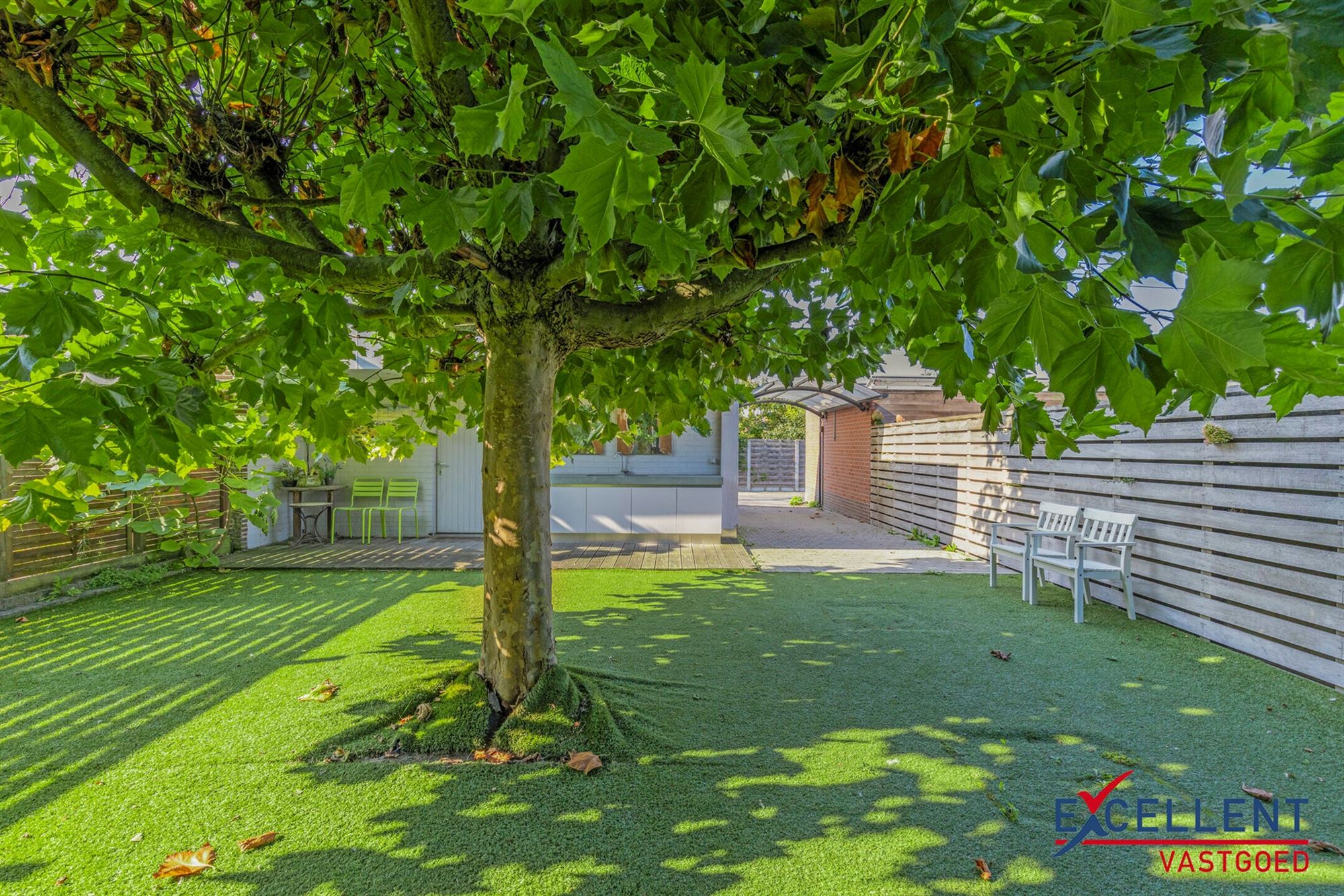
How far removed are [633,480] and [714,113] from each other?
9062mm

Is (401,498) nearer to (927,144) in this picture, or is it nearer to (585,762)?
(585,762)

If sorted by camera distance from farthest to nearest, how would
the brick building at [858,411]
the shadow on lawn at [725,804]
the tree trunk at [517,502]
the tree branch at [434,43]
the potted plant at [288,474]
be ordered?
the brick building at [858,411]
the potted plant at [288,474]
the tree trunk at [517,502]
the shadow on lawn at [725,804]
the tree branch at [434,43]

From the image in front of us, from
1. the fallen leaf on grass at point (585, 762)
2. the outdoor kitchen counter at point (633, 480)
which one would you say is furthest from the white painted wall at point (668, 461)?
the fallen leaf on grass at point (585, 762)

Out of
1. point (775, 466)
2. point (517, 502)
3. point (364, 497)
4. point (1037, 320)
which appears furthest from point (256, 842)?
point (775, 466)

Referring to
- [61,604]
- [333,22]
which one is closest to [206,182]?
[333,22]

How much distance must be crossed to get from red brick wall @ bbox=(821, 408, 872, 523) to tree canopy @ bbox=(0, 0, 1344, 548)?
10.5 metres

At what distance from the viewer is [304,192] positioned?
227 centimetres

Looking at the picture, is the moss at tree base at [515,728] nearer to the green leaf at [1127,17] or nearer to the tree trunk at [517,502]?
the tree trunk at [517,502]

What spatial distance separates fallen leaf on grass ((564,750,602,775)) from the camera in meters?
2.55

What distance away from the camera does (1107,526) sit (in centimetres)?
546

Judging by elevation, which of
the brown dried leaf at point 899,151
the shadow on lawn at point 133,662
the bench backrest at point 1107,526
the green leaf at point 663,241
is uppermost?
the brown dried leaf at point 899,151

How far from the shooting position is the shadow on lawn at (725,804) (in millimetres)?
1929

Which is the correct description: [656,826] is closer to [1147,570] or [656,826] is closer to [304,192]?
[304,192]

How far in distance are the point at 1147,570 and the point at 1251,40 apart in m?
5.50
